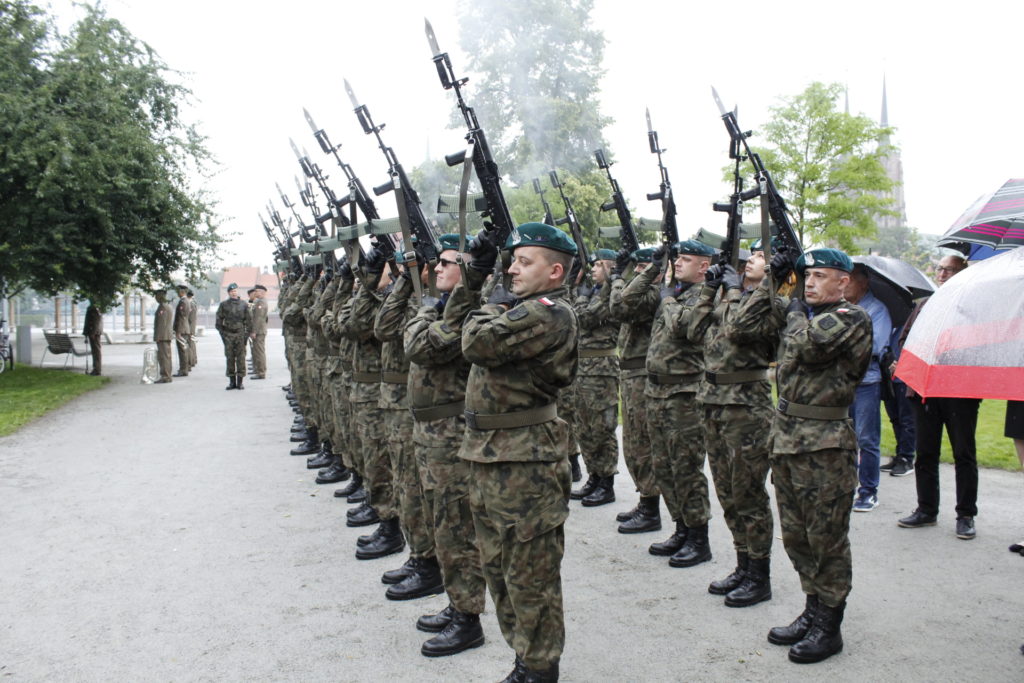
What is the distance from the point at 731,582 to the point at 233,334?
41.6 feet

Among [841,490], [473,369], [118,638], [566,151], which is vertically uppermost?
[566,151]

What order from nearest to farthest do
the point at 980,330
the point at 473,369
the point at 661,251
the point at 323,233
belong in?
the point at 980,330
the point at 473,369
the point at 661,251
the point at 323,233

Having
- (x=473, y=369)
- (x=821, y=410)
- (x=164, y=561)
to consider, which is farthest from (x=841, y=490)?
(x=164, y=561)

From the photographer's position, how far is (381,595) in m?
4.65

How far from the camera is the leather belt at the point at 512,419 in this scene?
335cm

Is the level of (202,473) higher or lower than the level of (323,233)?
lower

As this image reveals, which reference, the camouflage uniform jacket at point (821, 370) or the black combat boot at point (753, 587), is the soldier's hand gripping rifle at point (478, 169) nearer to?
the camouflage uniform jacket at point (821, 370)

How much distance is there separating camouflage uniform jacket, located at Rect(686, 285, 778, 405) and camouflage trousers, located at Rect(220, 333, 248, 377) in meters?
12.0

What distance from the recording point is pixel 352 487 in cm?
695

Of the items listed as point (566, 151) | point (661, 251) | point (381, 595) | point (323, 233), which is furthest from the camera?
point (566, 151)

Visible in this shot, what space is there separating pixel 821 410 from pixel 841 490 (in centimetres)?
41

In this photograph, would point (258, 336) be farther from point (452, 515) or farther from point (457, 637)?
point (457, 637)

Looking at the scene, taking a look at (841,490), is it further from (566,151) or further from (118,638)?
(566,151)

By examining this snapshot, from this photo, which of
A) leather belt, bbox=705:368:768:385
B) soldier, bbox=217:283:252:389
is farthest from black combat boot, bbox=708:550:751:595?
soldier, bbox=217:283:252:389
